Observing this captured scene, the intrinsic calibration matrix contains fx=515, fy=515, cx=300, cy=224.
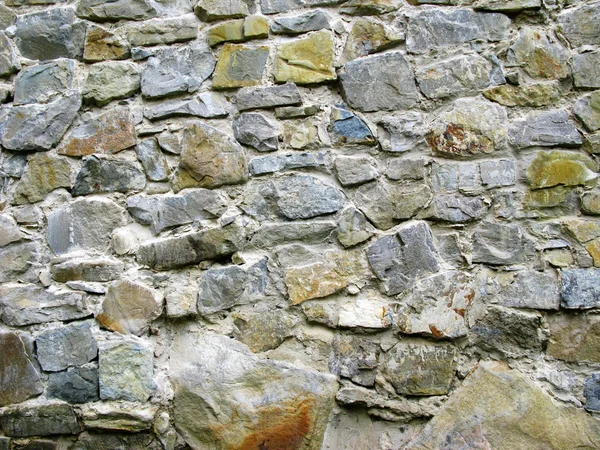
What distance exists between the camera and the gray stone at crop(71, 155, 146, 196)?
1.70 metres

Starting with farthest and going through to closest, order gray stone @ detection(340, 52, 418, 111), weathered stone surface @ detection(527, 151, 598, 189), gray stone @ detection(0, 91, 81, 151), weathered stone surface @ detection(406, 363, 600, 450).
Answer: gray stone @ detection(0, 91, 81, 151), gray stone @ detection(340, 52, 418, 111), weathered stone surface @ detection(527, 151, 598, 189), weathered stone surface @ detection(406, 363, 600, 450)

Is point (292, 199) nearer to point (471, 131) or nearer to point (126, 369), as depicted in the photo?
point (471, 131)

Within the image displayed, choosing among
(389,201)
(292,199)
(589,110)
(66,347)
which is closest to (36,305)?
(66,347)

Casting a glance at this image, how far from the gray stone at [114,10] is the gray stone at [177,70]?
0.54 feet

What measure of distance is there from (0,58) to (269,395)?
1.51 m

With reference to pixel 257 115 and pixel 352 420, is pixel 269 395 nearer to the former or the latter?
pixel 352 420

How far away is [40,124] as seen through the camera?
1766 mm

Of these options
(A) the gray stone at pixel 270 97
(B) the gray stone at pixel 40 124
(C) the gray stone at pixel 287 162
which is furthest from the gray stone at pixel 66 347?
(A) the gray stone at pixel 270 97

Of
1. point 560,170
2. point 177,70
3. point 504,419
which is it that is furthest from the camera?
point 177,70

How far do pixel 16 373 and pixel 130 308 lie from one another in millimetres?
426

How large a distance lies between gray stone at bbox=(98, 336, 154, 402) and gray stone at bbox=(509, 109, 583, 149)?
131 centimetres

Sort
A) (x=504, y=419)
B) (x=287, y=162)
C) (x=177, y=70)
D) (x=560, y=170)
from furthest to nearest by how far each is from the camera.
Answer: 1. (x=177, y=70)
2. (x=287, y=162)
3. (x=560, y=170)
4. (x=504, y=419)

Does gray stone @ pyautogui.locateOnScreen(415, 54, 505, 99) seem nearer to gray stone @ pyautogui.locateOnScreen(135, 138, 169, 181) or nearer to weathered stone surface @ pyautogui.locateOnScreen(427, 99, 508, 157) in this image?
weathered stone surface @ pyautogui.locateOnScreen(427, 99, 508, 157)

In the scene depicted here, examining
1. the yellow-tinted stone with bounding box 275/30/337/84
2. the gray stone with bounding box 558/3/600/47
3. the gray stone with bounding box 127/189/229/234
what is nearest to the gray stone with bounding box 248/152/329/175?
the gray stone with bounding box 127/189/229/234
